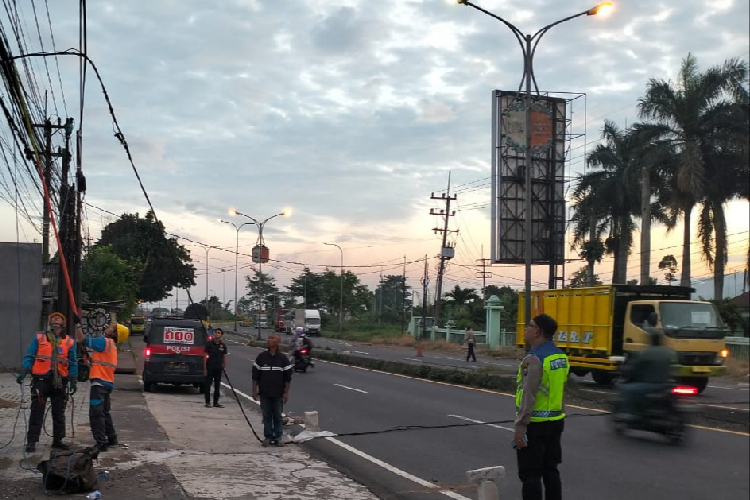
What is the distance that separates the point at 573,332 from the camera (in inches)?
122

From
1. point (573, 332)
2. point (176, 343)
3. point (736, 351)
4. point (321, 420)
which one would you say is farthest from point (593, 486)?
point (176, 343)

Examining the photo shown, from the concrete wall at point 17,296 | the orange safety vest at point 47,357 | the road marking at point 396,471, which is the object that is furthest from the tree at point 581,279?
the concrete wall at point 17,296

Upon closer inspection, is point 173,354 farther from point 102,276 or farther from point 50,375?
point 102,276

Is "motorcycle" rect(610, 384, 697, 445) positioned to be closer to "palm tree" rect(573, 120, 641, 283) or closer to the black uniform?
"palm tree" rect(573, 120, 641, 283)

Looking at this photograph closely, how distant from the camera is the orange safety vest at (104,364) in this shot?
9.49 meters

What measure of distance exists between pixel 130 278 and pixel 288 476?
38.3m

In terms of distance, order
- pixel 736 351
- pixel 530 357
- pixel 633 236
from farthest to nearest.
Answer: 1. pixel 530 357
2. pixel 633 236
3. pixel 736 351

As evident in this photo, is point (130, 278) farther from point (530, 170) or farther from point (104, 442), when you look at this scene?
point (530, 170)

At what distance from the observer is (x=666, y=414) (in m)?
2.00

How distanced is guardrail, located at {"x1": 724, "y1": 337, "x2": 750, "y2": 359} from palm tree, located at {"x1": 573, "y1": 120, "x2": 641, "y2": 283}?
677 millimetres

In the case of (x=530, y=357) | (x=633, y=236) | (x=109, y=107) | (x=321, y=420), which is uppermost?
(x=109, y=107)

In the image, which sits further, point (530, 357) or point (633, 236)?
point (530, 357)

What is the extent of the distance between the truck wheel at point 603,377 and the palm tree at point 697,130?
0.37m

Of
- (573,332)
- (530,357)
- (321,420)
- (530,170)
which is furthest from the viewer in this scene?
(321,420)
